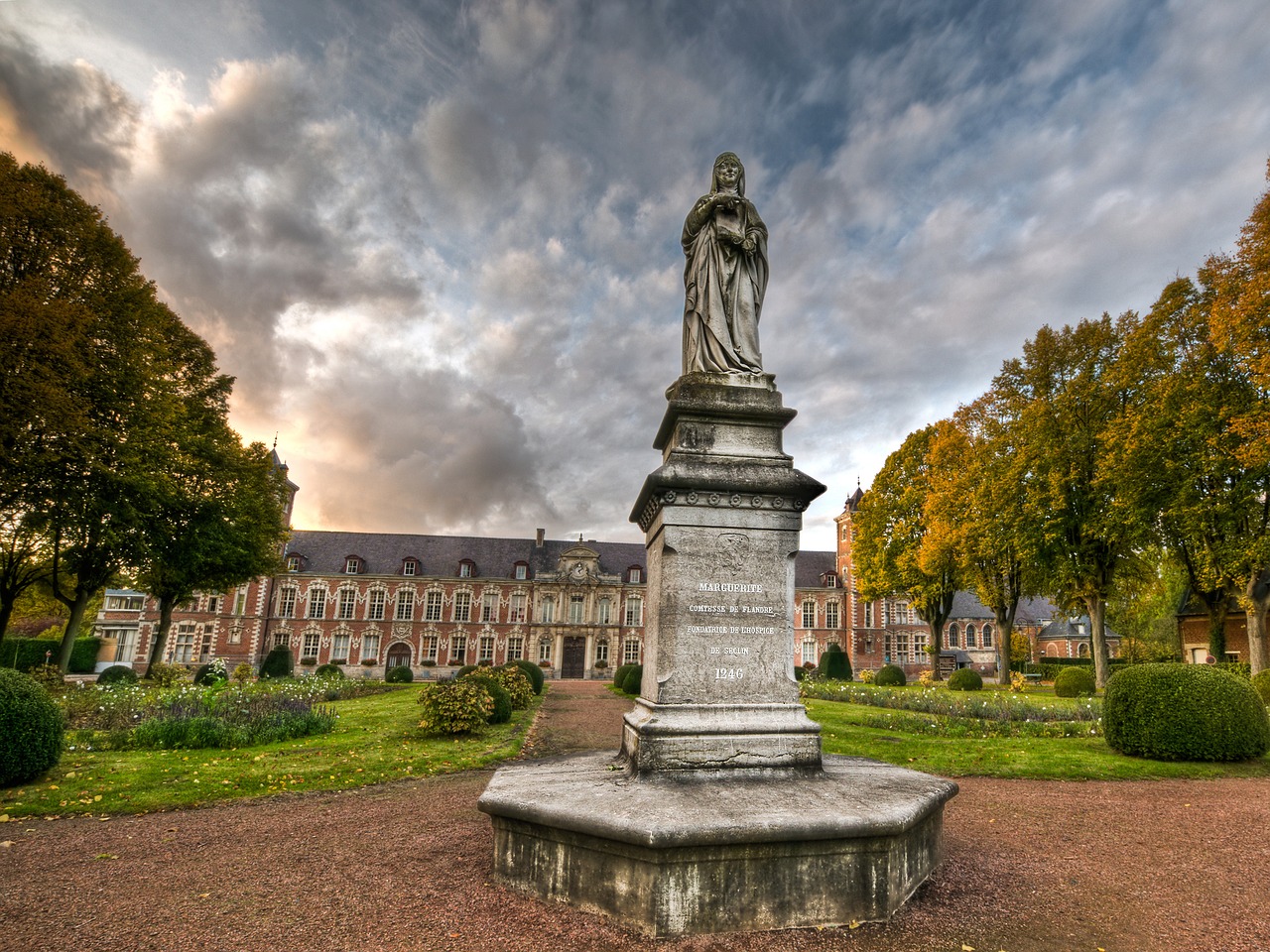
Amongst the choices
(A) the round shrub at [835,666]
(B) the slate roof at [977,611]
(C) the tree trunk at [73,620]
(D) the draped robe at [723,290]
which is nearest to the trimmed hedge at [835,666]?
(A) the round shrub at [835,666]

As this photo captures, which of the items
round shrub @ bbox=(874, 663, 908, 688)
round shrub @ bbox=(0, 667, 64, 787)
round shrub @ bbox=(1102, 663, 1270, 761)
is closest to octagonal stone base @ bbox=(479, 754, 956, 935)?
round shrub @ bbox=(0, 667, 64, 787)

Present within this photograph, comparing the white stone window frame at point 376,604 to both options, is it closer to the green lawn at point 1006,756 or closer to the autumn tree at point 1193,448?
the green lawn at point 1006,756

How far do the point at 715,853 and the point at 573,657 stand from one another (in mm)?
49375

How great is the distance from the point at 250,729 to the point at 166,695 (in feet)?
16.5

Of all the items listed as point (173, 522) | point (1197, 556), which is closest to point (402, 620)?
point (173, 522)

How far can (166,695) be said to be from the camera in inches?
645

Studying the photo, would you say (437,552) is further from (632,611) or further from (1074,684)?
(1074,684)

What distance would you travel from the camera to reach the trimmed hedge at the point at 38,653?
3581 cm

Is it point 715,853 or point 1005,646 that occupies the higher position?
point 1005,646

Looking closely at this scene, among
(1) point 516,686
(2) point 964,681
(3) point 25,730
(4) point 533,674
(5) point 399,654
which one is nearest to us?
(3) point 25,730

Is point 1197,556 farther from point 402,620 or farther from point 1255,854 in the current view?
point 402,620

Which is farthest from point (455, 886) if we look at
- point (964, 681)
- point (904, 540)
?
point (904, 540)

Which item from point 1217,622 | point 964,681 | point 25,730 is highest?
point 1217,622

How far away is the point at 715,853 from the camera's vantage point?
13.7 feet
